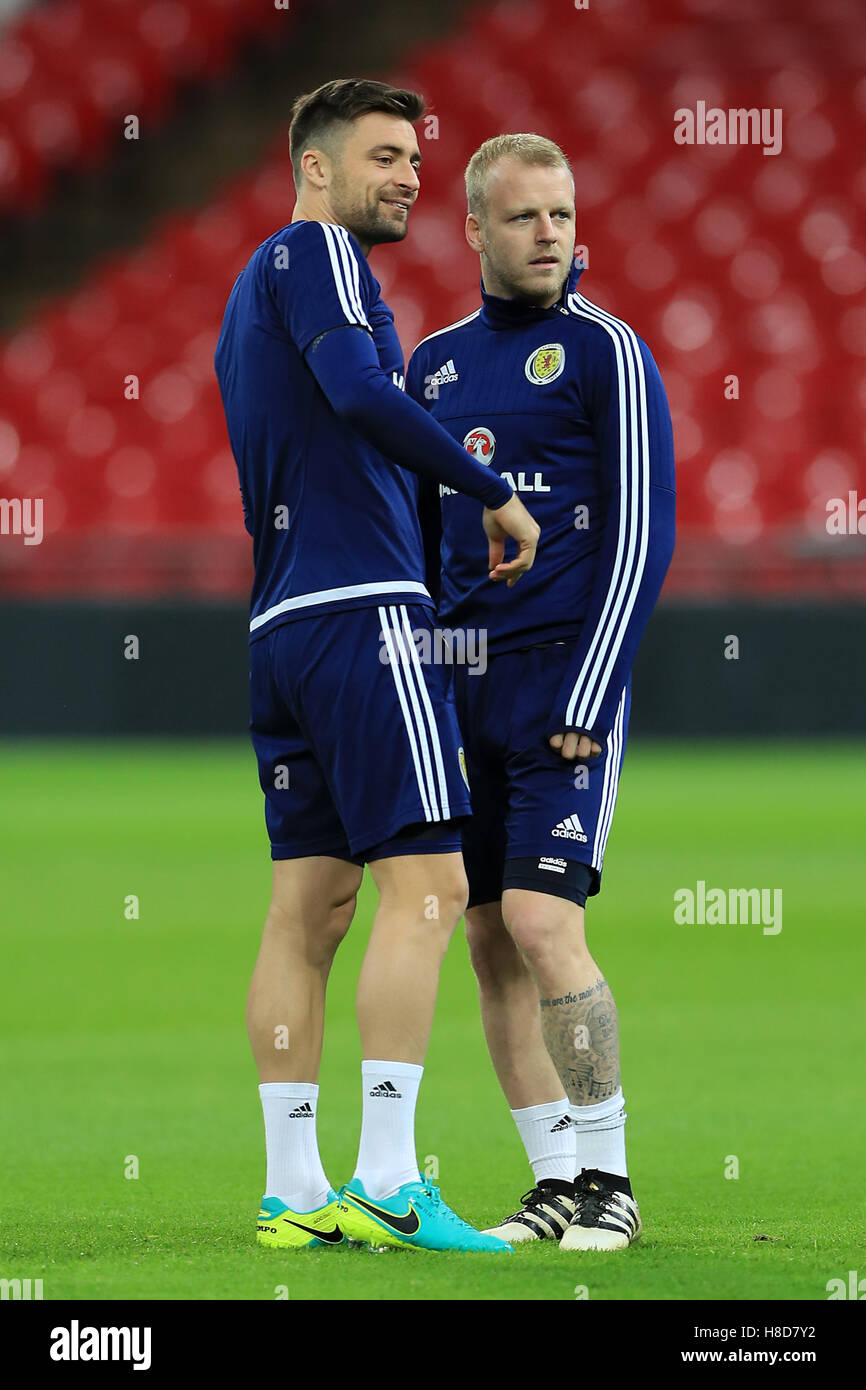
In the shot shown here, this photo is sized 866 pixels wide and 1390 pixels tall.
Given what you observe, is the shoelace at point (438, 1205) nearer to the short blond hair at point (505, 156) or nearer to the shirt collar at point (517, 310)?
the shirt collar at point (517, 310)

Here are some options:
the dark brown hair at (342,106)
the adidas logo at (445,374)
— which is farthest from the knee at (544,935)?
the dark brown hair at (342,106)

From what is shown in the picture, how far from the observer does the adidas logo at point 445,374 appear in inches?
161

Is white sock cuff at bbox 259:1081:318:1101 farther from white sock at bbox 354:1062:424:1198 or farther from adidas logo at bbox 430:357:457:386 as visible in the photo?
adidas logo at bbox 430:357:457:386

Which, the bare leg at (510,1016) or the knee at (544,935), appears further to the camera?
the bare leg at (510,1016)

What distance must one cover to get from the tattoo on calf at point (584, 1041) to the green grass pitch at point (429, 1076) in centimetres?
31

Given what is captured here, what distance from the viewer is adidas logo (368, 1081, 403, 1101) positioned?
3547mm

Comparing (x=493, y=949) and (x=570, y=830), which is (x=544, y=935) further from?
(x=493, y=949)

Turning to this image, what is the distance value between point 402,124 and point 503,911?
158 centimetres

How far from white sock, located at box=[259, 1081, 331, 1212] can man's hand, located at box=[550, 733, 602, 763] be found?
2.79 feet

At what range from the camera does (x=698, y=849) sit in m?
10.8

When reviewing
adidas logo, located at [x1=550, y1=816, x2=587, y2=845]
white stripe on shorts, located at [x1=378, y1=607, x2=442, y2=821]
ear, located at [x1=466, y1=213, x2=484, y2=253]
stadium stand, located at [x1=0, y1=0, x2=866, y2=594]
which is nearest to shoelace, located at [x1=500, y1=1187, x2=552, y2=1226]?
adidas logo, located at [x1=550, y1=816, x2=587, y2=845]

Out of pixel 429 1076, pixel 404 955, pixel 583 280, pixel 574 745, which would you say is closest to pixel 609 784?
pixel 574 745

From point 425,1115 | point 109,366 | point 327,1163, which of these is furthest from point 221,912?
point 109,366
